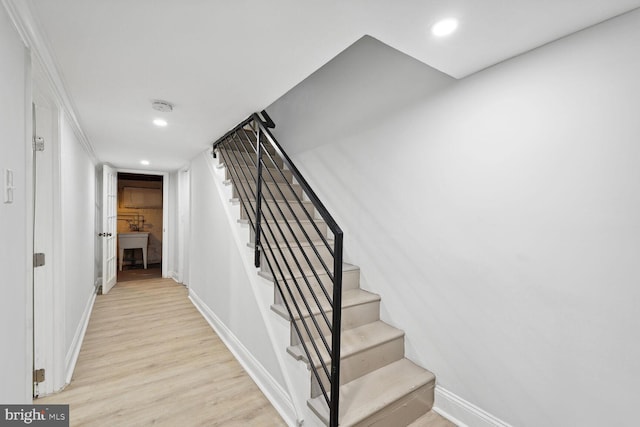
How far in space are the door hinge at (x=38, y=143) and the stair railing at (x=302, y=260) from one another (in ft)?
4.37

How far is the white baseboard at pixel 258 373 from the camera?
1798mm

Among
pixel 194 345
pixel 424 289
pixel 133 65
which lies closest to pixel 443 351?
pixel 424 289

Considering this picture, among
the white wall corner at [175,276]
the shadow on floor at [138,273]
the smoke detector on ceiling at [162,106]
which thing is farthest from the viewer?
the shadow on floor at [138,273]

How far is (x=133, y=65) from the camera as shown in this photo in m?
1.59

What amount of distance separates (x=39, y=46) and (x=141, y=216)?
6.71m

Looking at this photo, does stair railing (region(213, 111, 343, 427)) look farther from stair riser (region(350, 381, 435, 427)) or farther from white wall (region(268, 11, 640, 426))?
white wall (region(268, 11, 640, 426))

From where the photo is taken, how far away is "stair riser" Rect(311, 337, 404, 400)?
164cm

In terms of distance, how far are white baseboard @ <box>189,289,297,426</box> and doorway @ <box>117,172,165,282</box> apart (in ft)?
14.7

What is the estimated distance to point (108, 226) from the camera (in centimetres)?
450

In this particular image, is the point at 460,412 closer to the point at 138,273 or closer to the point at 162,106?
the point at 162,106

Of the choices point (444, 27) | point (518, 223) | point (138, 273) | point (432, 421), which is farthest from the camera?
point (138, 273)

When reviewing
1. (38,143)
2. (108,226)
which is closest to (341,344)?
(38,143)

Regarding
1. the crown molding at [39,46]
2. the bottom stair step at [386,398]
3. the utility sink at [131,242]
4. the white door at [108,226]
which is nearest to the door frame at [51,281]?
the crown molding at [39,46]

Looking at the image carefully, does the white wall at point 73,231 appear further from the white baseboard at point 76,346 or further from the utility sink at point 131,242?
the utility sink at point 131,242
